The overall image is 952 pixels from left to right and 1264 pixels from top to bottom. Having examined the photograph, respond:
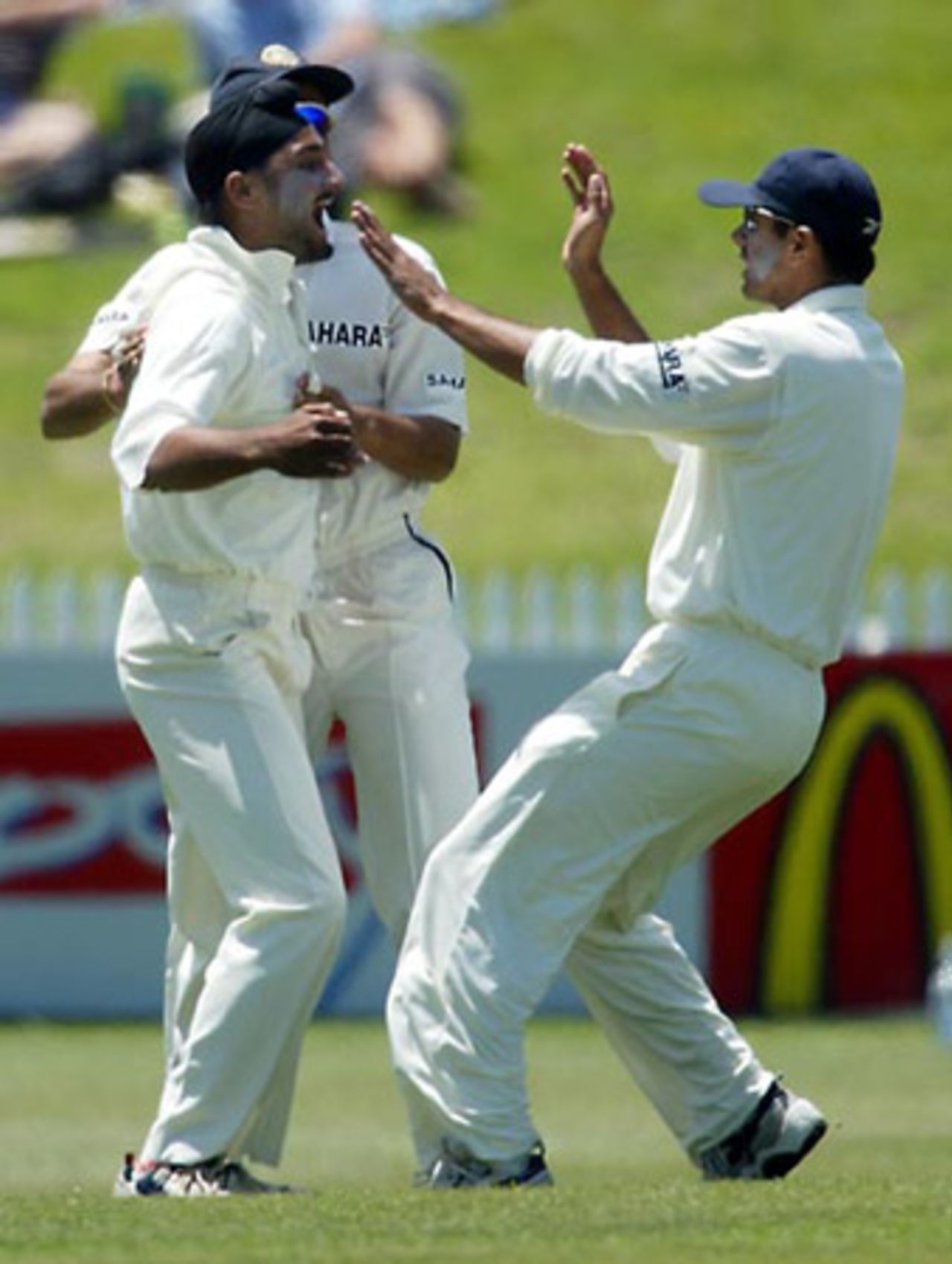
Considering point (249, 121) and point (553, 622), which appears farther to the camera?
point (553, 622)

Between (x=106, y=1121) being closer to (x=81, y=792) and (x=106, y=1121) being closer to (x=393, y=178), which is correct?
(x=81, y=792)

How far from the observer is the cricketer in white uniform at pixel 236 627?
750 cm

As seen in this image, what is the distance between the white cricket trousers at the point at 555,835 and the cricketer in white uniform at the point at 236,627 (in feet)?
0.90

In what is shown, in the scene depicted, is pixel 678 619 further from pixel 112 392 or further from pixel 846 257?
pixel 112 392

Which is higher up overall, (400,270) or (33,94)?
(33,94)

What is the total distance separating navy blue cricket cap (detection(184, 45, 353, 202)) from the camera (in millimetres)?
7617

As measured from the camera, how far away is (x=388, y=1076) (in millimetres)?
12188

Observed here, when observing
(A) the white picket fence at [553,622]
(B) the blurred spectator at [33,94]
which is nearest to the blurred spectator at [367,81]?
(B) the blurred spectator at [33,94]

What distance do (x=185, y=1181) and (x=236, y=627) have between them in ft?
3.70

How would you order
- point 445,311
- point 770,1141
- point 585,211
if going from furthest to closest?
1. point 770,1141
2. point 585,211
3. point 445,311

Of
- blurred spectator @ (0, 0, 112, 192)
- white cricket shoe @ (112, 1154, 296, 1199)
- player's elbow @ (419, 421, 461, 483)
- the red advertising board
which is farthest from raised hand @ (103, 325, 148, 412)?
blurred spectator @ (0, 0, 112, 192)

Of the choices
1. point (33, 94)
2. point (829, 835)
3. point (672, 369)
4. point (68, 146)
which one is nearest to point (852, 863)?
point (829, 835)

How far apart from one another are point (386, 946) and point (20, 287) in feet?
45.5

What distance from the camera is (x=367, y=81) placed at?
2661 cm
